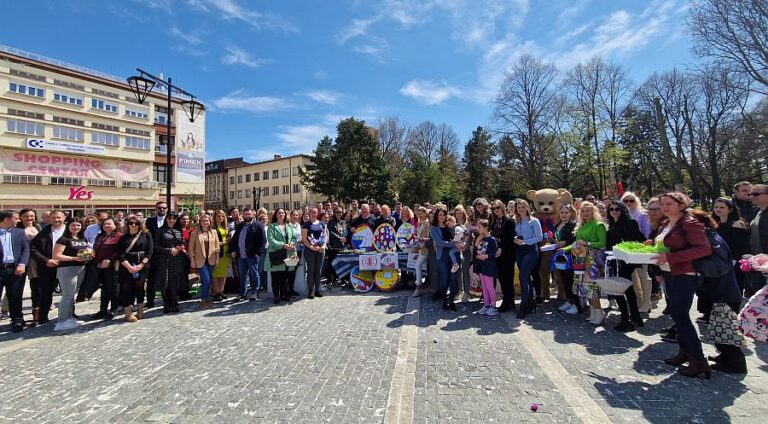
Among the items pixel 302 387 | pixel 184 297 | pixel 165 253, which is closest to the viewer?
pixel 302 387

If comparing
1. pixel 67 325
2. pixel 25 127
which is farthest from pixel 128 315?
pixel 25 127

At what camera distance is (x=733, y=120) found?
2892 centimetres

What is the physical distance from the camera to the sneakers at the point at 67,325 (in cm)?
595

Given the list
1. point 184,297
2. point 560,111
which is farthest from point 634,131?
point 184,297

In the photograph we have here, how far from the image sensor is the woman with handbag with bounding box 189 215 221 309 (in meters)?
7.42

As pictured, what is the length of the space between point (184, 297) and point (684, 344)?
891 cm

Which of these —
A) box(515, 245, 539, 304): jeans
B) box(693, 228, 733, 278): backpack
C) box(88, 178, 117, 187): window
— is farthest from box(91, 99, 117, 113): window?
box(693, 228, 733, 278): backpack

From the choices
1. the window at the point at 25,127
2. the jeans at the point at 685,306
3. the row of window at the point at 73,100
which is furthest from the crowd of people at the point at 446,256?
the row of window at the point at 73,100

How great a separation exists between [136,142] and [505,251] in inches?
2029

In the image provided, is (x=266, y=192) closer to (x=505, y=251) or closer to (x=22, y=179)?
(x=22, y=179)

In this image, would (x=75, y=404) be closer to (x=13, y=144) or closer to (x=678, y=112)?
(x=678, y=112)

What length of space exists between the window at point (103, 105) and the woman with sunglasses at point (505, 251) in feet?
169

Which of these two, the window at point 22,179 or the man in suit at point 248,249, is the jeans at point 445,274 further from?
the window at point 22,179

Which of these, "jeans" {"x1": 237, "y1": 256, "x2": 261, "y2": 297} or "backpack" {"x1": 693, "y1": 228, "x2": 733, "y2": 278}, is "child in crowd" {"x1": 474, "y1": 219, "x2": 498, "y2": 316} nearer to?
"backpack" {"x1": 693, "y1": 228, "x2": 733, "y2": 278}
